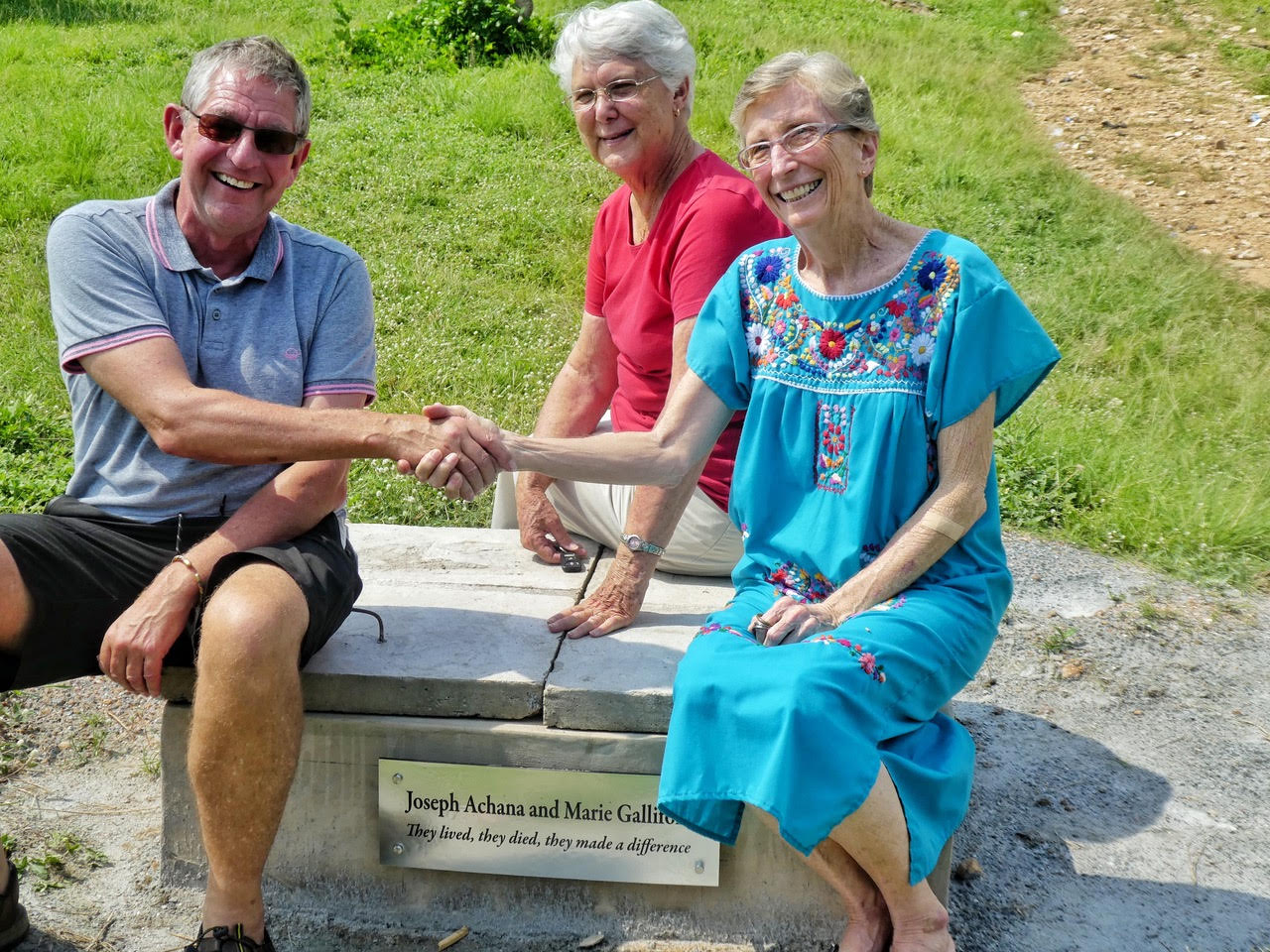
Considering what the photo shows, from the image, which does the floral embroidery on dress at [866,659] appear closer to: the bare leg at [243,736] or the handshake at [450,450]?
the handshake at [450,450]

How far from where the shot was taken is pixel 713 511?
357cm

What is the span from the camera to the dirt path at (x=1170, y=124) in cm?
986

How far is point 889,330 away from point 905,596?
59 centimetres

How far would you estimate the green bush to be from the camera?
37.9 ft

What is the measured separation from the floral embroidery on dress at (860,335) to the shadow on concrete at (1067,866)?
1.36 meters

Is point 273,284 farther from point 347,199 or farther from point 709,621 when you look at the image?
point 347,199

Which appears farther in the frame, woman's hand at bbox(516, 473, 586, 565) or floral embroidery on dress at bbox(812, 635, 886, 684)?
woman's hand at bbox(516, 473, 586, 565)

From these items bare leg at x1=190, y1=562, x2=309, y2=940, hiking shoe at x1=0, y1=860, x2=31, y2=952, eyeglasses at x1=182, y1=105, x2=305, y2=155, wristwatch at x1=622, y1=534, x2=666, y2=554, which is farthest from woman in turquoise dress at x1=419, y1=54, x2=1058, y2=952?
hiking shoe at x1=0, y1=860, x2=31, y2=952

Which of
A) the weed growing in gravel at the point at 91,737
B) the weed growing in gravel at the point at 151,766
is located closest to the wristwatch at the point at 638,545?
the weed growing in gravel at the point at 151,766

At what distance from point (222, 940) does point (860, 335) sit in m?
1.88

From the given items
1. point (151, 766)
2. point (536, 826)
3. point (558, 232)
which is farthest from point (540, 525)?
point (558, 232)

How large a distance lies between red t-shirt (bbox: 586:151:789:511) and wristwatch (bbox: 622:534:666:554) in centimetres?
32

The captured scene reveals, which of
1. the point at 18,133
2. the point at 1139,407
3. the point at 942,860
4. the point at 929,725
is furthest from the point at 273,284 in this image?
the point at 18,133

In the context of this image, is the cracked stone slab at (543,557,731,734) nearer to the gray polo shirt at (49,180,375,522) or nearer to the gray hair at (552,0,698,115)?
the gray polo shirt at (49,180,375,522)
